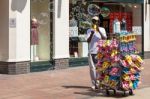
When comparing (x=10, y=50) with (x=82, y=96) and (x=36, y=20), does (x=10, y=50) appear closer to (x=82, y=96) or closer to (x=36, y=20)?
(x=36, y=20)

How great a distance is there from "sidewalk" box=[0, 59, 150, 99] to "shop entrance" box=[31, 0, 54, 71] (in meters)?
0.81

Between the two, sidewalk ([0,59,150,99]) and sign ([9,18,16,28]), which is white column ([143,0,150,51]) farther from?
sign ([9,18,16,28])

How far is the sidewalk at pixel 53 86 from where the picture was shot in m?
11.8

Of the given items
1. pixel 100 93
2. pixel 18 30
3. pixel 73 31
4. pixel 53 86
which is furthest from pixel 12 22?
pixel 100 93

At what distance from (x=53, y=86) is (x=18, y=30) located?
10.7ft

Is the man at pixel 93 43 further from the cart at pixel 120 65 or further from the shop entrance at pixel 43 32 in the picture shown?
the shop entrance at pixel 43 32

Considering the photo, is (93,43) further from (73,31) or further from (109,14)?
(109,14)

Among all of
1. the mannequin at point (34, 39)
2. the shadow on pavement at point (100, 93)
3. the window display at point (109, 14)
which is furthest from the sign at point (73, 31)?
the shadow on pavement at point (100, 93)

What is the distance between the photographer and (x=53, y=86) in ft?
43.9

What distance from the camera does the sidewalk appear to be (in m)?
11.8

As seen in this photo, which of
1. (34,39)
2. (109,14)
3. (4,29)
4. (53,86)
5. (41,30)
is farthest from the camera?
(109,14)

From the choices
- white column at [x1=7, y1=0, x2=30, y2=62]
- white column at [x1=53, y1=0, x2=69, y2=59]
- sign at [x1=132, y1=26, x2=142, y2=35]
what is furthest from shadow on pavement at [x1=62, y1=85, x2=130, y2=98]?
sign at [x1=132, y1=26, x2=142, y2=35]

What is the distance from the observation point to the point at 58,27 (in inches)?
696

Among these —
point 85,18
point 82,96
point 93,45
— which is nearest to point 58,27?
point 85,18
